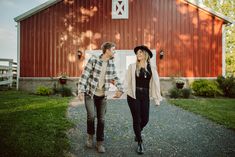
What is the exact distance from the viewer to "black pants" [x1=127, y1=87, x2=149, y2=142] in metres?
4.92

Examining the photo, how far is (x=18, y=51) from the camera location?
1611 cm

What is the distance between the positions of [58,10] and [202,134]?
12361mm

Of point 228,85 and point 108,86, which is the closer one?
point 108,86

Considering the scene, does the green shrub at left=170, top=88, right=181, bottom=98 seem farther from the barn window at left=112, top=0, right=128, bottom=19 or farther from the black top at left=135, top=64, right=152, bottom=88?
the black top at left=135, top=64, right=152, bottom=88

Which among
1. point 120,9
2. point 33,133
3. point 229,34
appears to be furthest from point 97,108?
point 229,34

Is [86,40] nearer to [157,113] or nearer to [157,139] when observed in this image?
[157,113]

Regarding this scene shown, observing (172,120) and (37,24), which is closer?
(172,120)

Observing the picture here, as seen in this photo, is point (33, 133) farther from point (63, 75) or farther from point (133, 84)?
point (63, 75)

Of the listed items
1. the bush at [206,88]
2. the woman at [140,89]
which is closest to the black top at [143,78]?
the woman at [140,89]

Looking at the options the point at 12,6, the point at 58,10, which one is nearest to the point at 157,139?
the point at 58,10

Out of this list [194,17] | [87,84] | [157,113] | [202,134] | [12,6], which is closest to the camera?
[87,84]

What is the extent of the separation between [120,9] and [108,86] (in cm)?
1182

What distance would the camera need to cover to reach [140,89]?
501 cm

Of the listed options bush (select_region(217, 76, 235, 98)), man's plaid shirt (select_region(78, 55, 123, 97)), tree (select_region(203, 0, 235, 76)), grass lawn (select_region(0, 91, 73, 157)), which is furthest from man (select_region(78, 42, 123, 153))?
tree (select_region(203, 0, 235, 76))
